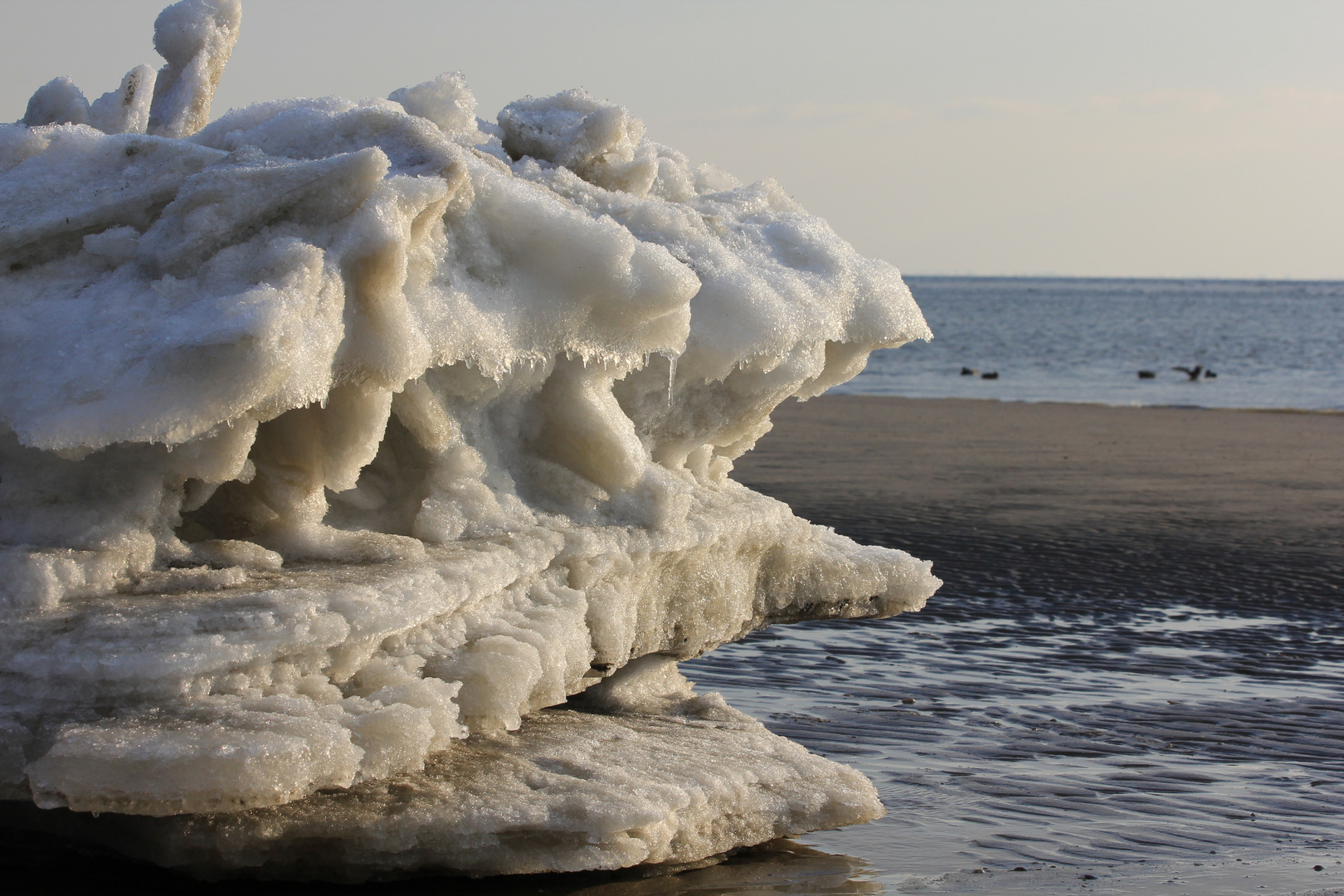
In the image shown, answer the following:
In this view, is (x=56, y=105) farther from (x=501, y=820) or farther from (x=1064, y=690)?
(x=1064, y=690)

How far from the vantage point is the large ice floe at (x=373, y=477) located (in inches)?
118

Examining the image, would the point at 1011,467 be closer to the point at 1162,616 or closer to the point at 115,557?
the point at 1162,616

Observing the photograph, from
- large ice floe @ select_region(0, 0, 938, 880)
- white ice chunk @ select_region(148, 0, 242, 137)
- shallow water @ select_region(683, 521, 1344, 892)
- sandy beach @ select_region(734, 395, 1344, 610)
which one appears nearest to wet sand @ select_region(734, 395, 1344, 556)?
sandy beach @ select_region(734, 395, 1344, 610)

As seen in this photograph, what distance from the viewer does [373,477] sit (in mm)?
4008

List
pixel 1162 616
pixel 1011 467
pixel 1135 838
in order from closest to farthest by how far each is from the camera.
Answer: pixel 1135 838
pixel 1162 616
pixel 1011 467

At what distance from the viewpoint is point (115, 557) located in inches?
129

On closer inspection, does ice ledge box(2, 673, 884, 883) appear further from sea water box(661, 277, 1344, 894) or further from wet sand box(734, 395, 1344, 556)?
wet sand box(734, 395, 1344, 556)

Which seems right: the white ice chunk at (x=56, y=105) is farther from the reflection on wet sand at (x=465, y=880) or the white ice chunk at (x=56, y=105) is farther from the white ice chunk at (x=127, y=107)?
the reflection on wet sand at (x=465, y=880)

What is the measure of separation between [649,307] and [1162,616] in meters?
5.15

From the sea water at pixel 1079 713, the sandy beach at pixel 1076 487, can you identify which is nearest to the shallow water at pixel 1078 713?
the sea water at pixel 1079 713

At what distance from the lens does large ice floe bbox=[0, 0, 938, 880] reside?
9.84ft

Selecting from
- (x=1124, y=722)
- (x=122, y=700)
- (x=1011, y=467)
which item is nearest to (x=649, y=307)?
(x=122, y=700)

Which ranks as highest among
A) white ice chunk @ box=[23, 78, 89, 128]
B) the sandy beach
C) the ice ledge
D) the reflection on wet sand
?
white ice chunk @ box=[23, 78, 89, 128]

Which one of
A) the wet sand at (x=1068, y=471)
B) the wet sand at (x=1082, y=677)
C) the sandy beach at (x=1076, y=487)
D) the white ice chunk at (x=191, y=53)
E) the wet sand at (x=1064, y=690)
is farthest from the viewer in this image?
the wet sand at (x=1068, y=471)
